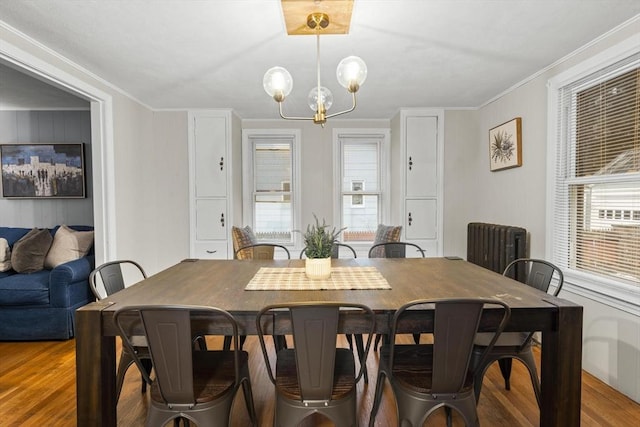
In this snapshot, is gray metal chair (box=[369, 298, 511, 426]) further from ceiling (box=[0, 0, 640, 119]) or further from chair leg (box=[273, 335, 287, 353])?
ceiling (box=[0, 0, 640, 119])

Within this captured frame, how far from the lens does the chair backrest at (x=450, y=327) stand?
1247 millimetres

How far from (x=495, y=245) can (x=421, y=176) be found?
1.23 metres

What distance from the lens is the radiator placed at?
3.00 m

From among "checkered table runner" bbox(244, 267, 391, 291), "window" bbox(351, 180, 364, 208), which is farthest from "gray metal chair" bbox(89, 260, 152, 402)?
"window" bbox(351, 180, 364, 208)

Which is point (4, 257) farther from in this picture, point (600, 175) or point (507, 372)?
point (600, 175)

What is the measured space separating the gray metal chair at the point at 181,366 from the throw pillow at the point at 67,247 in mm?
2465

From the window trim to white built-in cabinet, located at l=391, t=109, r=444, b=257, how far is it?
138cm

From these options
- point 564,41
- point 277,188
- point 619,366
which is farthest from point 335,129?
point 619,366

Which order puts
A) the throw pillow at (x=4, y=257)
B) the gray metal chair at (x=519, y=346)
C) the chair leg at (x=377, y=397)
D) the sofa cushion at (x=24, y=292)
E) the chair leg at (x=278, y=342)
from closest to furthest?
1. the chair leg at (x=377, y=397)
2. the gray metal chair at (x=519, y=346)
3. the chair leg at (x=278, y=342)
4. the sofa cushion at (x=24, y=292)
5. the throw pillow at (x=4, y=257)

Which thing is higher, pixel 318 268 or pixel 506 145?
pixel 506 145

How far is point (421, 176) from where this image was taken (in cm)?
411

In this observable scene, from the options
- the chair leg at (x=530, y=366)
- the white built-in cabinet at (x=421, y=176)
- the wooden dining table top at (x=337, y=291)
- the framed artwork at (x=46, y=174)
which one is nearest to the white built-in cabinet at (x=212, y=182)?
the framed artwork at (x=46, y=174)

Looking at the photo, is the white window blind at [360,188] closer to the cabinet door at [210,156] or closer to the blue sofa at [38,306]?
the cabinet door at [210,156]

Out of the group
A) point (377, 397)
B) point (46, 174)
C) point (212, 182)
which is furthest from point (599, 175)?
point (46, 174)
